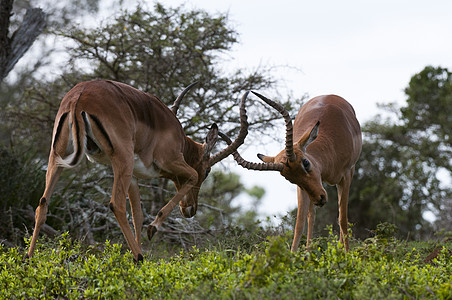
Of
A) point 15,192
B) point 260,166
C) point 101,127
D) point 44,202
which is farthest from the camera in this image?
point 15,192

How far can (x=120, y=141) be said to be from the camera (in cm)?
557

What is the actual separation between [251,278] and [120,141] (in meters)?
2.15

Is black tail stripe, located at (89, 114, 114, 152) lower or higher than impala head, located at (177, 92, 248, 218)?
lower

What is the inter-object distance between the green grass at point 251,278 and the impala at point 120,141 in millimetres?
628

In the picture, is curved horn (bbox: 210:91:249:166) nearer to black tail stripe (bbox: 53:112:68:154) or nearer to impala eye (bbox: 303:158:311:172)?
impala eye (bbox: 303:158:311:172)

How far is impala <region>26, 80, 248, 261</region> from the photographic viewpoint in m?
5.49

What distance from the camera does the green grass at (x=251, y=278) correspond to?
13.1ft

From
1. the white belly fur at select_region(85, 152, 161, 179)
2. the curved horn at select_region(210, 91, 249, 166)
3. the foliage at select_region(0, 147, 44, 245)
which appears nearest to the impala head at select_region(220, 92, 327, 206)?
the curved horn at select_region(210, 91, 249, 166)

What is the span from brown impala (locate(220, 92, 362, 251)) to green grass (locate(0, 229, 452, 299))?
3.85 feet

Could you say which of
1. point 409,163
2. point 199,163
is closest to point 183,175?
point 199,163

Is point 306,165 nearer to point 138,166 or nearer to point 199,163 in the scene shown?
point 199,163

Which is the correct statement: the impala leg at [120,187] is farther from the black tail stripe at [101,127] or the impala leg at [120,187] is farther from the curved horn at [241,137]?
the curved horn at [241,137]

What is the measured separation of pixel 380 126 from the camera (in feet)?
59.7

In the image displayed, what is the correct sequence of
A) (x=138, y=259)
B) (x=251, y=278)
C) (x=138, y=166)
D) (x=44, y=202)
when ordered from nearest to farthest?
1. (x=251, y=278)
2. (x=44, y=202)
3. (x=138, y=259)
4. (x=138, y=166)
